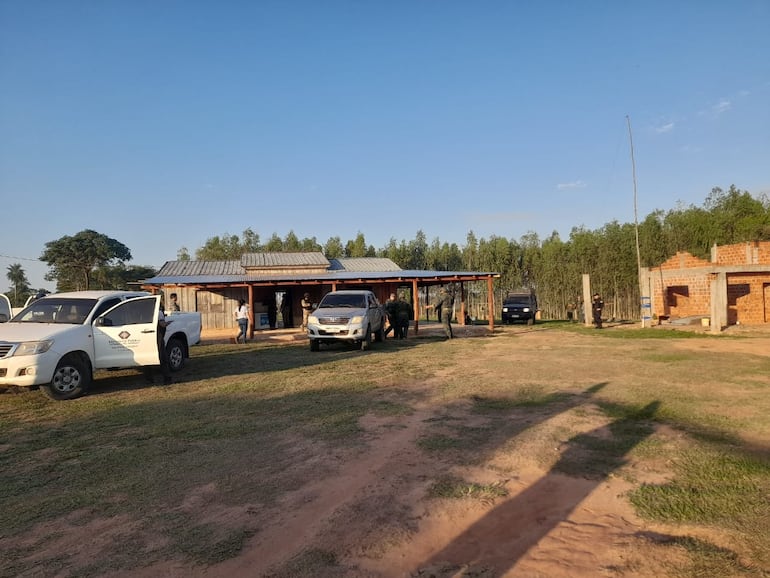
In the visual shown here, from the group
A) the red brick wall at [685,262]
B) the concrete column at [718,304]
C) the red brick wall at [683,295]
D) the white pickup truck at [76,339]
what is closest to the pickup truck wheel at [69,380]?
the white pickup truck at [76,339]

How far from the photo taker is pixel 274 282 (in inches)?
810

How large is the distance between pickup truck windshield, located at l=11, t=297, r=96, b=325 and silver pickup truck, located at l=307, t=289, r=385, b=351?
580 cm

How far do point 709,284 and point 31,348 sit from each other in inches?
904

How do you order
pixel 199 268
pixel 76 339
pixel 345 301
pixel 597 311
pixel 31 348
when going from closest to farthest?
1. pixel 31 348
2. pixel 76 339
3. pixel 345 301
4. pixel 597 311
5. pixel 199 268

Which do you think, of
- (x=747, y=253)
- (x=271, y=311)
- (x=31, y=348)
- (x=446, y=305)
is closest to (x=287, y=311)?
(x=271, y=311)

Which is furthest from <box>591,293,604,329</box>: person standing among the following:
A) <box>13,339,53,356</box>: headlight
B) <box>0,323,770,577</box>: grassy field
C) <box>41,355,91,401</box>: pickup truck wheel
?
<box>13,339,53,356</box>: headlight

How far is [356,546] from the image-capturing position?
3.13 meters

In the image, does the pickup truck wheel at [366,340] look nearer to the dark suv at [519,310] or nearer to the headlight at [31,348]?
the headlight at [31,348]

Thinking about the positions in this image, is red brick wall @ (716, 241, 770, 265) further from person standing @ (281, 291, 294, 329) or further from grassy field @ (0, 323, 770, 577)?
person standing @ (281, 291, 294, 329)

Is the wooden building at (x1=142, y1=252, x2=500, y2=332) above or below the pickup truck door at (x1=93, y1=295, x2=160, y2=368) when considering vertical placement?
above

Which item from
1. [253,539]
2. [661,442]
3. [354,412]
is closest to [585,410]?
[661,442]

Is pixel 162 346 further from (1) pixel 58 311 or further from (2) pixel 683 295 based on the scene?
(2) pixel 683 295

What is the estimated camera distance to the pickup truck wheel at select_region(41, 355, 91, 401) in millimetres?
7699

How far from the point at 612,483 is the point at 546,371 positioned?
18.5 ft
